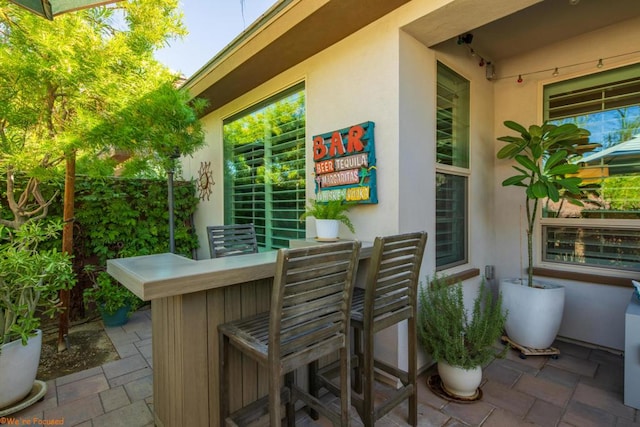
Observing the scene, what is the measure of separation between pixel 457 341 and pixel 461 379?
0.26 meters

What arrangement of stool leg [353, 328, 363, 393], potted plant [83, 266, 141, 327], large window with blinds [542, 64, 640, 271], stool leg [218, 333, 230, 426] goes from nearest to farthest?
stool leg [218, 333, 230, 426], stool leg [353, 328, 363, 393], large window with blinds [542, 64, 640, 271], potted plant [83, 266, 141, 327]

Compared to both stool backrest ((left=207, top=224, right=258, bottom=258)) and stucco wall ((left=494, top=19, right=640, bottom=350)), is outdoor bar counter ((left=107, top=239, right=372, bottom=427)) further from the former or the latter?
stucco wall ((left=494, top=19, right=640, bottom=350))

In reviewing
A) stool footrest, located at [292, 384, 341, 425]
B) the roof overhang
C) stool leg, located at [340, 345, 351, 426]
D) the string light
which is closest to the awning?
the roof overhang

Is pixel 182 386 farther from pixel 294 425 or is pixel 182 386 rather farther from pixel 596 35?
pixel 596 35

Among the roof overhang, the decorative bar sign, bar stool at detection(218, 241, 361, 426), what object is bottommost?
bar stool at detection(218, 241, 361, 426)

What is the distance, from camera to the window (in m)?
2.69

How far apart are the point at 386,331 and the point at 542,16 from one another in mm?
2963

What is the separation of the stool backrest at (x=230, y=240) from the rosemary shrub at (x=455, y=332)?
5.31ft

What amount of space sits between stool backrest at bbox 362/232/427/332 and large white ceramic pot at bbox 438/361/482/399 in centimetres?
58

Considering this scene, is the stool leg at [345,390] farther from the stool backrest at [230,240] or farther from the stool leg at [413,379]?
the stool backrest at [230,240]

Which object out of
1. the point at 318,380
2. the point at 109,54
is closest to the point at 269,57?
the point at 109,54

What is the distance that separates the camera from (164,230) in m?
4.28

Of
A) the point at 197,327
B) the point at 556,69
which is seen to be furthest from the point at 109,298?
the point at 556,69

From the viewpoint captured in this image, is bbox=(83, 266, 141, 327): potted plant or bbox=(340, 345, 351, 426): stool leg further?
bbox=(83, 266, 141, 327): potted plant
